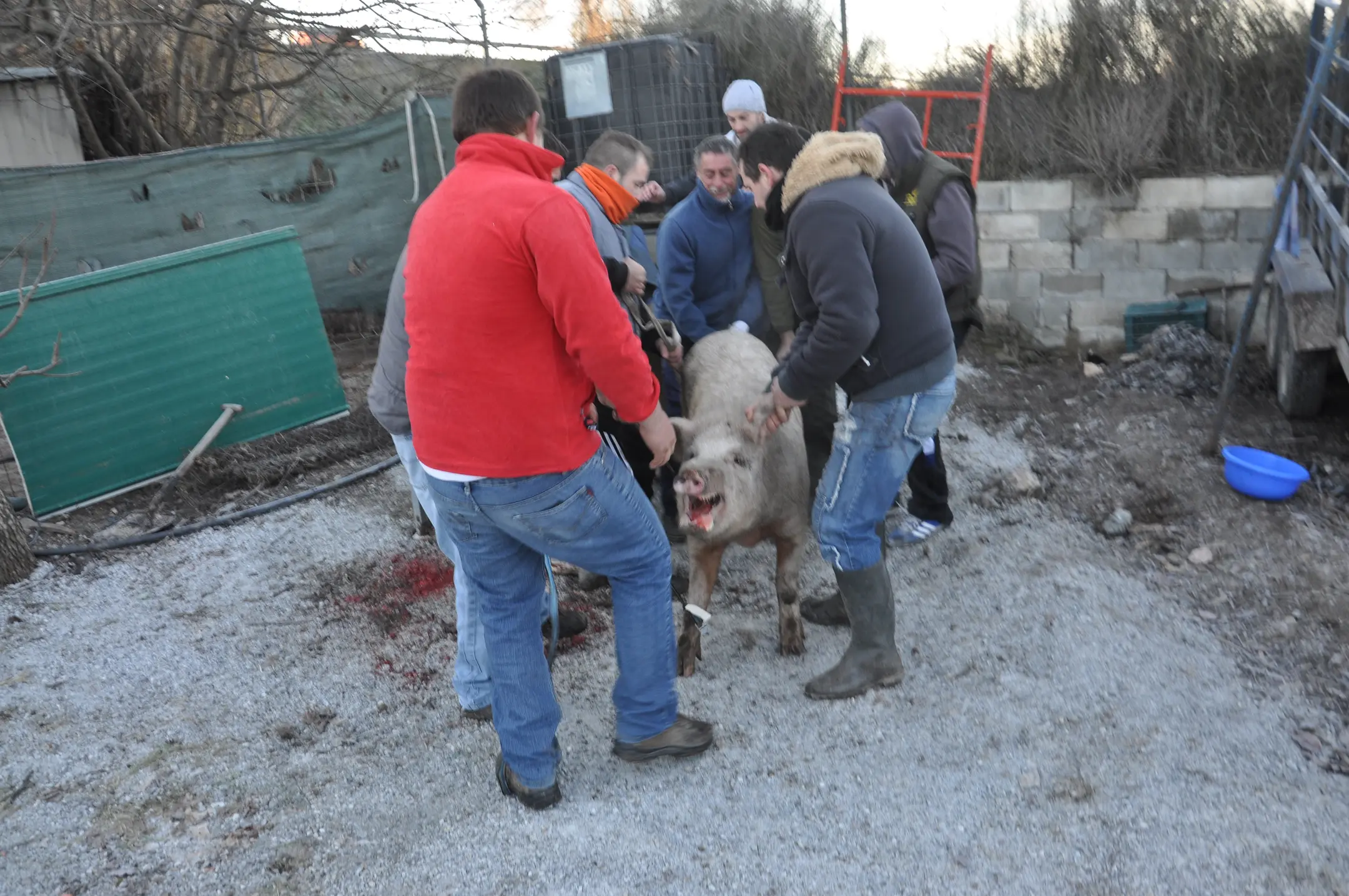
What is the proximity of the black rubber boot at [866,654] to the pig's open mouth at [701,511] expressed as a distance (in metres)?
0.61

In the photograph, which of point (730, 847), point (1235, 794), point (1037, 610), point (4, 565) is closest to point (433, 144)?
point (4, 565)

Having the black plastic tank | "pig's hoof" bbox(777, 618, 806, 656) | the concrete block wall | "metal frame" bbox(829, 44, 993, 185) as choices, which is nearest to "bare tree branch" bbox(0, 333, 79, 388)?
"pig's hoof" bbox(777, 618, 806, 656)

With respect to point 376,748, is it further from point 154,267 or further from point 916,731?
point 154,267

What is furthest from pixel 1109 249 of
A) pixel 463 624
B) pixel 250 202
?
pixel 250 202

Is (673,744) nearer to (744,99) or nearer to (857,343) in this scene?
(857,343)

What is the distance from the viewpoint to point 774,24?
1018cm

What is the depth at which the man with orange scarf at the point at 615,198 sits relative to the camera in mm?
4145

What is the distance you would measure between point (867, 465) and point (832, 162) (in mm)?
1101

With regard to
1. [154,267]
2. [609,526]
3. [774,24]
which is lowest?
[609,526]

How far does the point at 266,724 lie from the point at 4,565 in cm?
248

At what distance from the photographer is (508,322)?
2.74 meters

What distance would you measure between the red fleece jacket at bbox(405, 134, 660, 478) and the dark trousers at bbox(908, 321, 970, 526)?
8.62ft

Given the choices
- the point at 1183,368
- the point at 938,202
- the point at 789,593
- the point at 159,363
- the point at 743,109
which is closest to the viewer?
the point at 789,593

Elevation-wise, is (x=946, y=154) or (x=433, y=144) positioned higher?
(x=433, y=144)
